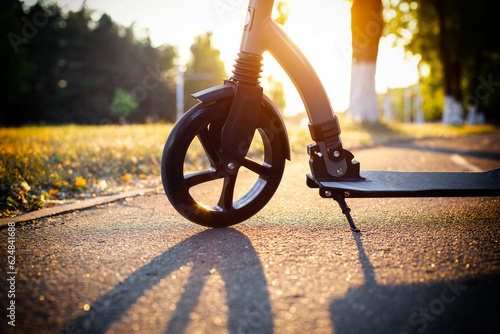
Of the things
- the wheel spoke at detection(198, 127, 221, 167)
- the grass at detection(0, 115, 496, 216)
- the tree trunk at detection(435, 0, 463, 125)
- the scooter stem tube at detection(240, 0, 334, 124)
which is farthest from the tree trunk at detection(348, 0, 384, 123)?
the tree trunk at detection(435, 0, 463, 125)

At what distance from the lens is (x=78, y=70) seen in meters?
35.1

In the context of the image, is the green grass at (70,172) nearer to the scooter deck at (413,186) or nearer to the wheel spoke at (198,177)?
the wheel spoke at (198,177)

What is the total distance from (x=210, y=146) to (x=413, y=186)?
1.41m

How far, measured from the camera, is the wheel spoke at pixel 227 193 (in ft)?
7.32

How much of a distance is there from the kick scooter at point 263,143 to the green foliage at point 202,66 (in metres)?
42.8

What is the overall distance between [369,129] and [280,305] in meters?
10.8

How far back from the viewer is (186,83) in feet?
149

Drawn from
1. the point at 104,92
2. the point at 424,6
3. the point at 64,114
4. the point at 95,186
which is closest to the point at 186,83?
the point at 104,92

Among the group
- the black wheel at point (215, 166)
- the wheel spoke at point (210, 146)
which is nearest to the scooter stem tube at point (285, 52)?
the black wheel at point (215, 166)

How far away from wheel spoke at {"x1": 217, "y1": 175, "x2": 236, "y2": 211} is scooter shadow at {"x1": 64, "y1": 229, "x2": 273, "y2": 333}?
20 centimetres

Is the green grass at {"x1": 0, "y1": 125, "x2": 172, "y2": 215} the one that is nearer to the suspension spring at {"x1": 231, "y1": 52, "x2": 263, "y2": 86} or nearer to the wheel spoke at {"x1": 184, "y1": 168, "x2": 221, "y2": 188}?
the wheel spoke at {"x1": 184, "y1": 168, "x2": 221, "y2": 188}

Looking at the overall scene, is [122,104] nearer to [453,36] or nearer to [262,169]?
[453,36]

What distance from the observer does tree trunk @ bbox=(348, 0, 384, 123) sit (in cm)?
1080

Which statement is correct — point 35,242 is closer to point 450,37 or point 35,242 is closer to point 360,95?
point 360,95
